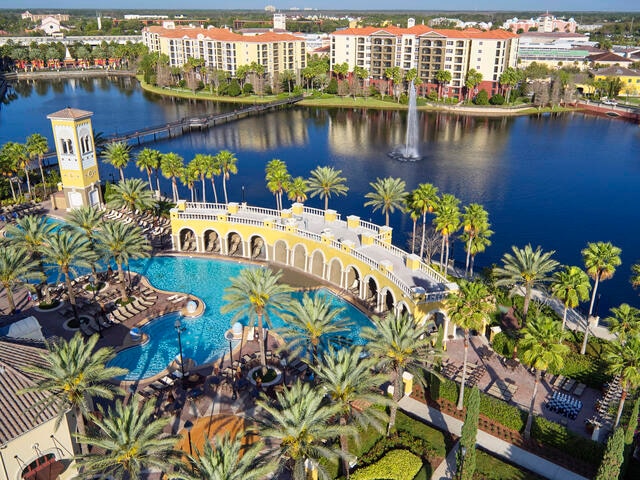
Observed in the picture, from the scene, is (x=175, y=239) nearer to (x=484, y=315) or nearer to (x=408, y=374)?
(x=408, y=374)

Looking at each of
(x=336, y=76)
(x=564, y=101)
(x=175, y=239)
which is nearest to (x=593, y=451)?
(x=175, y=239)

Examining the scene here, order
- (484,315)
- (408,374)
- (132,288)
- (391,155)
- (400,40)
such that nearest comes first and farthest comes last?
1. (484,315)
2. (408,374)
3. (132,288)
4. (391,155)
5. (400,40)

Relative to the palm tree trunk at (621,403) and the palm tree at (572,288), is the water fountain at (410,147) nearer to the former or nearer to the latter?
the palm tree at (572,288)

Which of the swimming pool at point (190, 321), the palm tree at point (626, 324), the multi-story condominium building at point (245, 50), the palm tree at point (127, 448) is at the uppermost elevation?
the multi-story condominium building at point (245, 50)

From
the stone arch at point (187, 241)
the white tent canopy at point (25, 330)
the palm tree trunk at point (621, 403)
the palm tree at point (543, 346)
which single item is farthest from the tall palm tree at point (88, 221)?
the palm tree trunk at point (621, 403)

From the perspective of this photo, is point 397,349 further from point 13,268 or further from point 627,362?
point 13,268

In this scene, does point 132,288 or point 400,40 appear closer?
point 132,288

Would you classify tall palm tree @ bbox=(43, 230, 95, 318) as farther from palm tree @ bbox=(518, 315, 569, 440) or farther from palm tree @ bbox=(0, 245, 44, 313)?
palm tree @ bbox=(518, 315, 569, 440)
